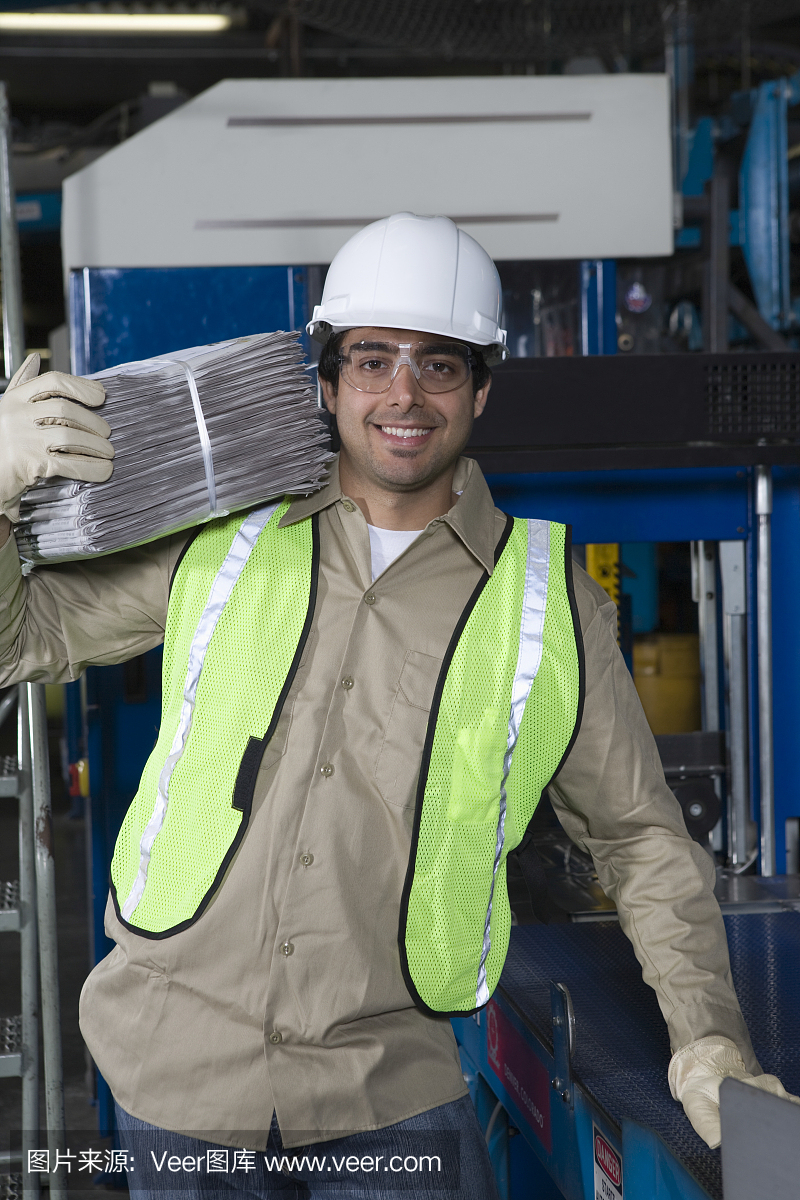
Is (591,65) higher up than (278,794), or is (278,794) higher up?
(591,65)

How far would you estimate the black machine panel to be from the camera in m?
2.29

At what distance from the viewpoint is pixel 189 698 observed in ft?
4.89

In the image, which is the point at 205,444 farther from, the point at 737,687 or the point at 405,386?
the point at 737,687

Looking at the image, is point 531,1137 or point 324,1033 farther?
point 531,1137

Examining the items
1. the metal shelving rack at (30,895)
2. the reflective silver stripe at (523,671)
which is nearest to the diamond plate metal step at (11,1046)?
the metal shelving rack at (30,895)

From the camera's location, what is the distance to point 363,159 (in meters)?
2.83

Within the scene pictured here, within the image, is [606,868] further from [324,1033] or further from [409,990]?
[324,1033]

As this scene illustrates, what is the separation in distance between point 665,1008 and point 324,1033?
0.44m

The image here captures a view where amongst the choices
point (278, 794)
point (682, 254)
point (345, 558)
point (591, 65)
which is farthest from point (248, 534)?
point (591, 65)

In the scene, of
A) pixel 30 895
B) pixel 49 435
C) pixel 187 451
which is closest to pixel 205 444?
pixel 187 451

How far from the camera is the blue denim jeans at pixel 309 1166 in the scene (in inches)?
54.1

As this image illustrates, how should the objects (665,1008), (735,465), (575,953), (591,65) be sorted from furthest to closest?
(591,65) < (735,465) < (575,953) < (665,1008)

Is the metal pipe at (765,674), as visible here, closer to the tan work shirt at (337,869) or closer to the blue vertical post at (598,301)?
the blue vertical post at (598,301)

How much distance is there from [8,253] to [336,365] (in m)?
1.21
